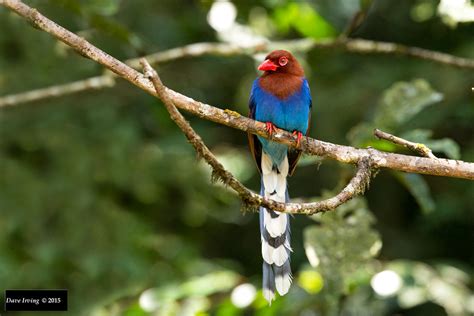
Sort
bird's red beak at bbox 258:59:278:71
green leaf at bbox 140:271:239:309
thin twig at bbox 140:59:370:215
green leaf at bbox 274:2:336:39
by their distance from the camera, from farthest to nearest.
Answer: green leaf at bbox 274:2:336:39
bird's red beak at bbox 258:59:278:71
green leaf at bbox 140:271:239:309
thin twig at bbox 140:59:370:215

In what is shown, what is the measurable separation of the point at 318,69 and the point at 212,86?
4.30ft

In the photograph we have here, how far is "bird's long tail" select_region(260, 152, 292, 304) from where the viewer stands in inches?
182

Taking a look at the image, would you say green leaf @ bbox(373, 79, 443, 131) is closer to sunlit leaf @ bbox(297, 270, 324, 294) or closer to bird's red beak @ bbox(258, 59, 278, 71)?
bird's red beak @ bbox(258, 59, 278, 71)

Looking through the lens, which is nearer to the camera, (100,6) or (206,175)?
(100,6)

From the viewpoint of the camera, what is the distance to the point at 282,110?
4.93 metres

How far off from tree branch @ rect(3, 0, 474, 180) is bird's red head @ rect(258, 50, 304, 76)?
111 centimetres

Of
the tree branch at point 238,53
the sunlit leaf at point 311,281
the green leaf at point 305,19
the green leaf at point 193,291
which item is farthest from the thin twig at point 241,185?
the green leaf at point 305,19

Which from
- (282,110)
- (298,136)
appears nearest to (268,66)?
(282,110)

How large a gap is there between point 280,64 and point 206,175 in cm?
219

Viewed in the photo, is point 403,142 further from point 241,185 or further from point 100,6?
point 100,6

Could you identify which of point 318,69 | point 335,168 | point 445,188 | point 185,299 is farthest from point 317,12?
point 185,299

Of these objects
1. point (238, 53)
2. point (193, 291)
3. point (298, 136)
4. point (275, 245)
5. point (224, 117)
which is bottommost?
point (193, 291)

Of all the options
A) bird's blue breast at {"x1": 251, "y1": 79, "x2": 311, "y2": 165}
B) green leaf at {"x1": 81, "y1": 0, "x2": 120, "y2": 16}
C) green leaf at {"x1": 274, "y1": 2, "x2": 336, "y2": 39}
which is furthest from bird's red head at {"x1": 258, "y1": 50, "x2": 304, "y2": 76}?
Answer: green leaf at {"x1": 81, "y1": 0, "x2": 120, "y2": 16}

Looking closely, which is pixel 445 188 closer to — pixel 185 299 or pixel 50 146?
pixel 185 299
